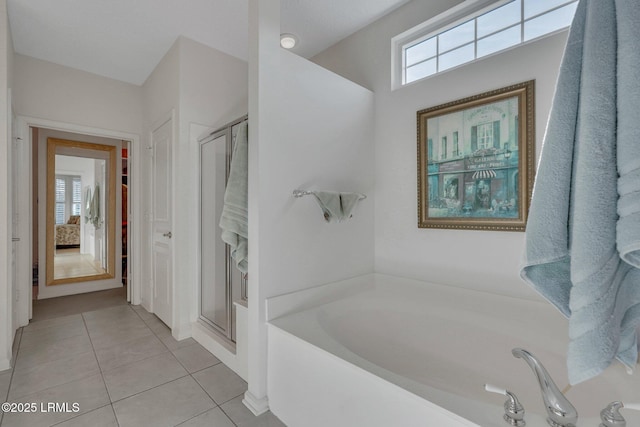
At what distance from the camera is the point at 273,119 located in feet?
5.42

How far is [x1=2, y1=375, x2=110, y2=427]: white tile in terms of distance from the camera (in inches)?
62.3

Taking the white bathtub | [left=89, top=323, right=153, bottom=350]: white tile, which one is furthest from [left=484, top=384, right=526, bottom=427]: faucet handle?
[left=89, top=323, right=153, bottom=350]: white tile

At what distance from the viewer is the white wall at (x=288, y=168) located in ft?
5.32

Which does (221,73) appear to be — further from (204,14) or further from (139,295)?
(139,295)

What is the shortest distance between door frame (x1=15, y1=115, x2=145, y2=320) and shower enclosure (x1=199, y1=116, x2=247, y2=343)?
1.33 m

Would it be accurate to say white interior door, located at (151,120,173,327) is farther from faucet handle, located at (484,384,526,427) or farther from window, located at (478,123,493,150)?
faucet handle, located at (484,384,526,427)

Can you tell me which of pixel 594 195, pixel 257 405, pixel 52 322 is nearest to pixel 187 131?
pixel 257 405

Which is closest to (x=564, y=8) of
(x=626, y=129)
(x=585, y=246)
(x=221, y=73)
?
(x=626, y=129)

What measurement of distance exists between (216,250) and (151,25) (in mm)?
1979

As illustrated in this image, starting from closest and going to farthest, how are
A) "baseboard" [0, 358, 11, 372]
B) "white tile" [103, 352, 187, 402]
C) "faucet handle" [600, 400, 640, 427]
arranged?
"faucet handle" [600, 400, 640, 427] → "white tile" [103, 352, 187, 402] → "baseboard" [0, 358, 11, 372]

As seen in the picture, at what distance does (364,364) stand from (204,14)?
8.91 ft

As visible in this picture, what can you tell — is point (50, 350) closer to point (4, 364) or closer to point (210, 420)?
point (4, 364)

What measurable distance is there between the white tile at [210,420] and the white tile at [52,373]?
989mm

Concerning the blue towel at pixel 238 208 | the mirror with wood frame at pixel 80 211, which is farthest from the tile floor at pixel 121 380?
the mirror with wood frame at pixel 80 211
